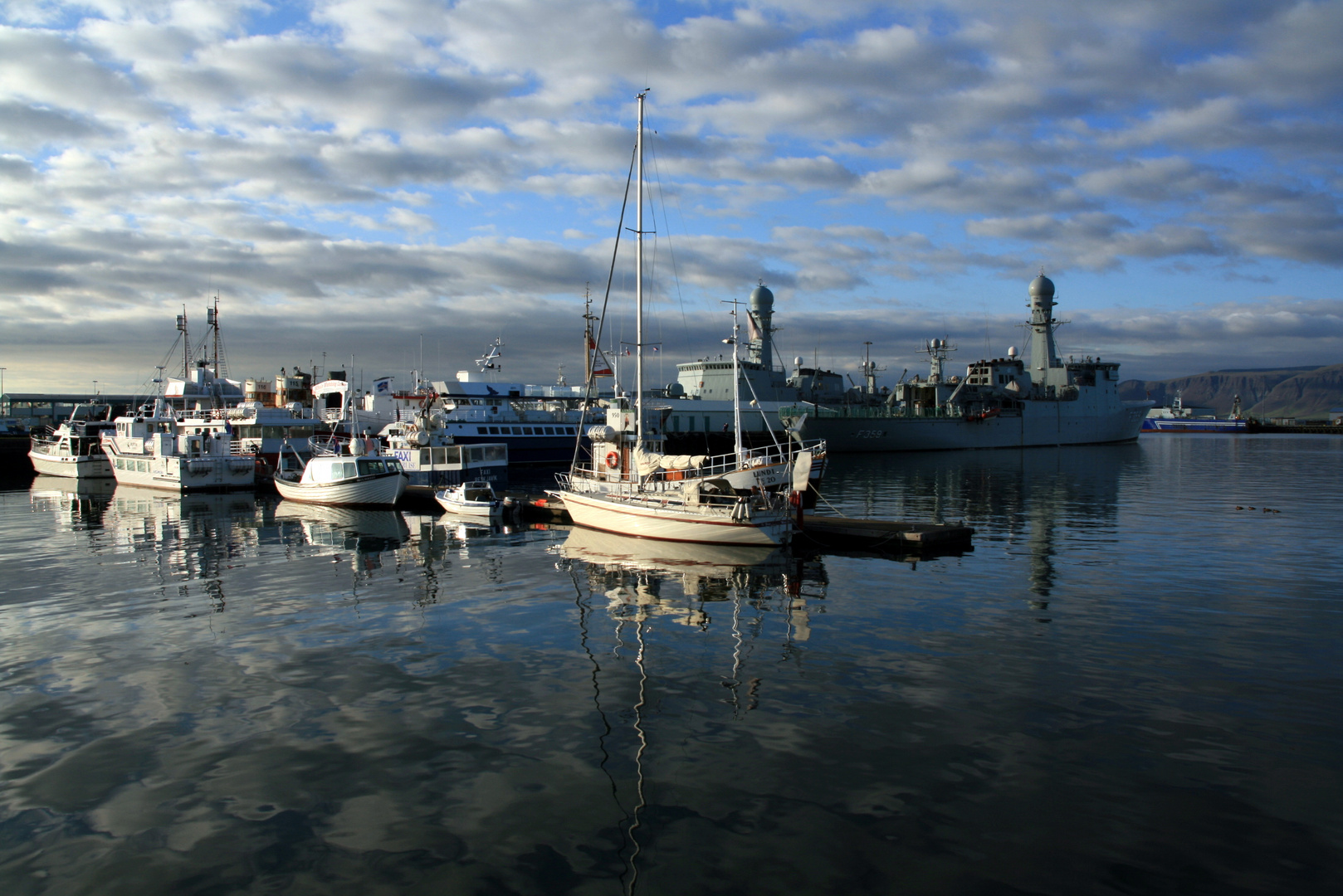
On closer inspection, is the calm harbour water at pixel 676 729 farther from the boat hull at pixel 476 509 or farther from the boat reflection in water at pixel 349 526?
the boat hull at pixel 476 509

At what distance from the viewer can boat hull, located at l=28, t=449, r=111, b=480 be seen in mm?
69188

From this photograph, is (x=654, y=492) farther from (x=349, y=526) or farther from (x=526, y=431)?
(x=526, y=431)

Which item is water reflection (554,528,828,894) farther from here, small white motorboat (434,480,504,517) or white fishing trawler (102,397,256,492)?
white fishing trawler (102,397,256,492)

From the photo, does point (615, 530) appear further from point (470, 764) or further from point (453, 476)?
point (453, 476)

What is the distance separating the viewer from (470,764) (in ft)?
36.6

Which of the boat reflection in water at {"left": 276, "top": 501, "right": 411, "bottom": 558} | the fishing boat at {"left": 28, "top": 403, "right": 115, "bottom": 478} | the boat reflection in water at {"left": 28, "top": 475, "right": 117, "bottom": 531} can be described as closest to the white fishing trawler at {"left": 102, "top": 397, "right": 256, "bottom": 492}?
the boat reflection in water at {"left": 28, "top": 475, "right": 117, "bottom": 531}

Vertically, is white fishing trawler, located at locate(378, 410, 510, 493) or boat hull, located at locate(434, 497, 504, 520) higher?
white fishing trawler, located at locate(378, 410, 510, 493)

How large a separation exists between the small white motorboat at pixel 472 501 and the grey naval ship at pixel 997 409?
5486 cm

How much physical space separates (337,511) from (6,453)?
208 ft

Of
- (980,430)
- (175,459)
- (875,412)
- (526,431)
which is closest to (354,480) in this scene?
(175,459)

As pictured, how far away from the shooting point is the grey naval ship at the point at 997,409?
10181 centimetres

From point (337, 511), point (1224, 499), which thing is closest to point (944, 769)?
point (337, 511)

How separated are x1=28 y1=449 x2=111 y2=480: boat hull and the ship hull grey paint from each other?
72.3m

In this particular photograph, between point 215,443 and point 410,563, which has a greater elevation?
point 215,443
